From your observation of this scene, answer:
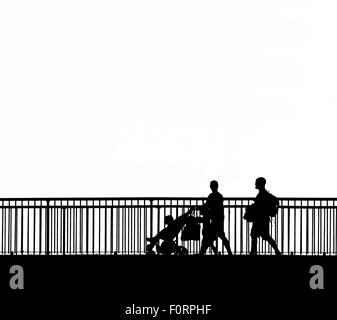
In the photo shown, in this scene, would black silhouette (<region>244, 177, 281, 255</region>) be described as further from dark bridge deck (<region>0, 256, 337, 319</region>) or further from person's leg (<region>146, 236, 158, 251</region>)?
person's leg (<region>146, 236, 158, 251</region>)

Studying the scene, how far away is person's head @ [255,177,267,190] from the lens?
5769 cm

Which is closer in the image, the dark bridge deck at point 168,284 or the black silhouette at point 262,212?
the black silhouette at point 262,212

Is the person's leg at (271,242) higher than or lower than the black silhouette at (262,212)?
lower

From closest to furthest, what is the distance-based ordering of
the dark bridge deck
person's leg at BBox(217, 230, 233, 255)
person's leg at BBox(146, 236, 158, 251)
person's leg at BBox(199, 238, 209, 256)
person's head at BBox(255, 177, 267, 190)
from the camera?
person's head at BBox(255, 177, 267, 190) < person's leg at BBox(217, 230, 233, 255) < person's leg at BBox(199, 238, 209, 256) < person's leg at BBox(146, 236, 158, 251) < the dark bridge deck

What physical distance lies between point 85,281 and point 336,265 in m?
7.27

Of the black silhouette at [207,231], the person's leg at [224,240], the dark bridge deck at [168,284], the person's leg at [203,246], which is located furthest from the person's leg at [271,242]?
the dark bridge deck at [168,284]

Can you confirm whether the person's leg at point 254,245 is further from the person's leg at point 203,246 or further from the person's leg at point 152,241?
the person's leg at point 152,241

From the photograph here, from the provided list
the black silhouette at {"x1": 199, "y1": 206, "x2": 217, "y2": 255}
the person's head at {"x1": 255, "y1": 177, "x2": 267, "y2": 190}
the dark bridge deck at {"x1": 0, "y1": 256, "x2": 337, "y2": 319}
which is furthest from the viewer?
the dark bridge deck at {"x1": 0, "y1": 256, "x2": 337, "y2": 319}

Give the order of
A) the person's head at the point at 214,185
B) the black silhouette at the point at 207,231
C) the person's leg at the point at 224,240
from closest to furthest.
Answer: the person's head at the point at 214,185, the person's leg at the point at 224,240, the black silhouette at the point at 207,231

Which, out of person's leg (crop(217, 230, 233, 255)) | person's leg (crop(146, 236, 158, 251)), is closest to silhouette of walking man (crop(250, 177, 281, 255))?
person's leg (crop(217, 230, 233, 255))

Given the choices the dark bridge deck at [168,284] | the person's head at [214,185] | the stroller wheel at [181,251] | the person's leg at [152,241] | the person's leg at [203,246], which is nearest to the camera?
the person's head at [214,185]

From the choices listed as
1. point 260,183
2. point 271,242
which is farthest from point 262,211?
point 271,242

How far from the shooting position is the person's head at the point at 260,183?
5769 cm

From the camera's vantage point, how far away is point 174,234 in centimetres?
5991
